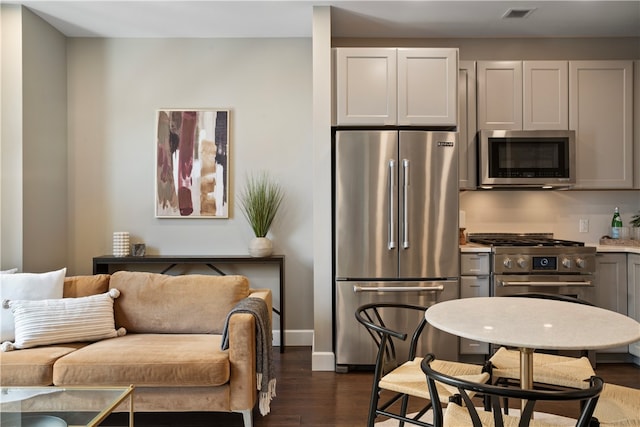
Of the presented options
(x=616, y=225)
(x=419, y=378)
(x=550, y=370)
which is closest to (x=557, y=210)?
(x=616, y=225)

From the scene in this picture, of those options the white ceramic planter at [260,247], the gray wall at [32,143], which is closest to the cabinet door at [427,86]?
the white ceramic planter at [260,247]

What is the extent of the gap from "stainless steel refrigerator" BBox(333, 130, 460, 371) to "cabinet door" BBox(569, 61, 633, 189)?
1293 mm

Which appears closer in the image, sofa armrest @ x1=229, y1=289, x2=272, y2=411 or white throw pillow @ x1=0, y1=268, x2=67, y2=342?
sofa armrest @ x1=229, y1=289, x2=272, y2=411

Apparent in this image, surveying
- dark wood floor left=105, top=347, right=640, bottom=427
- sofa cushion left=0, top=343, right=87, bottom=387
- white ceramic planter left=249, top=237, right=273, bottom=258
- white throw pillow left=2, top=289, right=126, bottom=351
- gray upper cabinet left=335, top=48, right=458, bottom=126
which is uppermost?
gray upper cabinet left=335, top=48, right=458, bottom=126

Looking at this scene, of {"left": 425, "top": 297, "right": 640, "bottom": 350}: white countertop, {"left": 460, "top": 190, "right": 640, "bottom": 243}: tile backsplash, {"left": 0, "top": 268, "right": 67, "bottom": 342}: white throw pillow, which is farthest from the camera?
{"left": 460, "top": 190, "right": 640, "bottom": 243}: tile backsplash

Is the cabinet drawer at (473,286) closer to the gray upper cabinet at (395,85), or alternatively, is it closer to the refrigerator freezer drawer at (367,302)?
the refrigerator freezer drawer at (367,302)

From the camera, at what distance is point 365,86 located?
10.8ft

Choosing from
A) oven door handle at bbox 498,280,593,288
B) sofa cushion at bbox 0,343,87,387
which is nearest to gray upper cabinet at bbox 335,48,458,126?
oven door handle at bbox 498,280,593,288

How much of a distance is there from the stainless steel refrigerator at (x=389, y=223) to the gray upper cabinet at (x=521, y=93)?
65 cm

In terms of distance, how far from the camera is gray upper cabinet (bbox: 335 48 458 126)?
10.8 ft

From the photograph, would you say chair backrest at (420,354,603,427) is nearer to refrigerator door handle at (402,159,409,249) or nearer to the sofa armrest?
the sofa armrest

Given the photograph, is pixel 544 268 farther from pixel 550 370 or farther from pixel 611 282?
pixel 550 370

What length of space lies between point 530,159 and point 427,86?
3.52ft

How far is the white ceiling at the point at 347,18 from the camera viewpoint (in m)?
3.27
